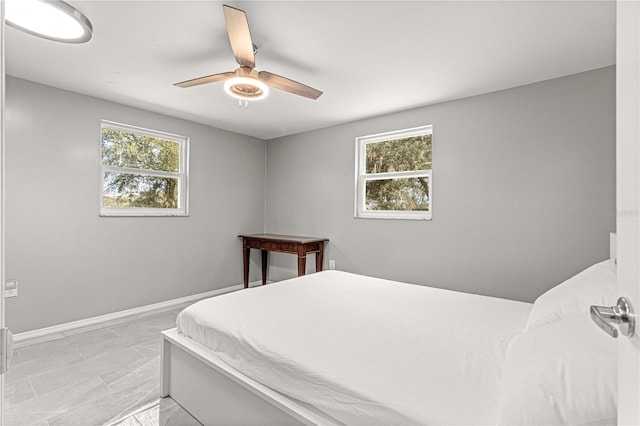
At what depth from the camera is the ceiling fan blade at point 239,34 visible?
5.27 feet

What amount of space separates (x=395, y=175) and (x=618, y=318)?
129 inches

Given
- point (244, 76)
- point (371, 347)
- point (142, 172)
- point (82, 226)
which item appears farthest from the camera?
point (142, 172)

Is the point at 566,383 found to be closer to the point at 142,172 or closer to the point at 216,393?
the point at 216,393

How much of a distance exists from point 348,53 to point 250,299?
1840 millimetres

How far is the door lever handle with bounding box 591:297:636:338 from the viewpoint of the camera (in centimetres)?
52

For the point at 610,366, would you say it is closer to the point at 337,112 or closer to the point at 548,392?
the point at 548,392

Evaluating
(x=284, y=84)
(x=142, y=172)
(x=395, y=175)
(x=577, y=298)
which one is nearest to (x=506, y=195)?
(x=395, y=175)

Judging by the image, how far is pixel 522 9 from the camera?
1.79 m

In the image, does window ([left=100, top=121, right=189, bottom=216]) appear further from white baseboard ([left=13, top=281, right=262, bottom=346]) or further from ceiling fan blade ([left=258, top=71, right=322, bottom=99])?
ceiling fan blade ([left=258, top=71, right=322, bottom=99])

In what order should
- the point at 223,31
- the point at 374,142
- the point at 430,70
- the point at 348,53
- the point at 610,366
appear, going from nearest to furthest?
the point at 610,366
the point at 223,31
the point at 348,53
the point at 430,70
the point at 374,142

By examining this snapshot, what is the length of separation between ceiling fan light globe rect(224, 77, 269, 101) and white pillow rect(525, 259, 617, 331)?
80.5 inches

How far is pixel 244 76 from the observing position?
2.10 meters

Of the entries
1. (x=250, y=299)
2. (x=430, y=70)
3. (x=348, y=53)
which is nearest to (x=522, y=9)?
(x=430, y=70)

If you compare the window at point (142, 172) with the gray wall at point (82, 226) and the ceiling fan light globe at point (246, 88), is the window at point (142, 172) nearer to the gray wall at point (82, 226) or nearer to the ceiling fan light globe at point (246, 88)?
the gray wall at point (82, 226)
